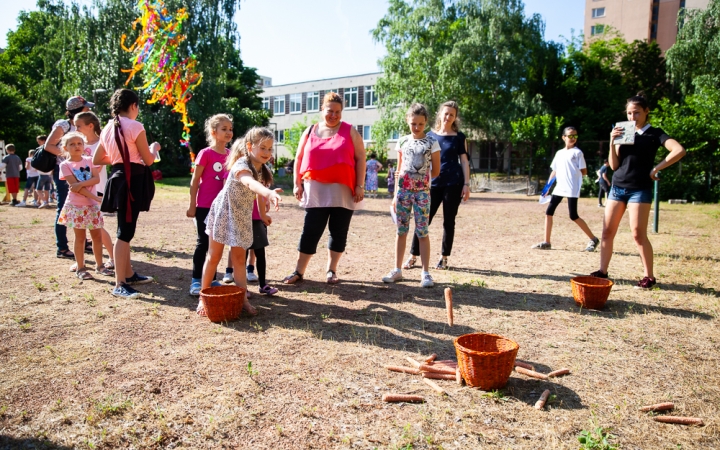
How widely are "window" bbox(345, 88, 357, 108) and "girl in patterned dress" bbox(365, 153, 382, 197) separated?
3098 cm

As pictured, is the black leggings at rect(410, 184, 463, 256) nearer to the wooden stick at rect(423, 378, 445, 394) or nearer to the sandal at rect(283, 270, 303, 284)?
the sandal at rect(283, 270, 303, 284)

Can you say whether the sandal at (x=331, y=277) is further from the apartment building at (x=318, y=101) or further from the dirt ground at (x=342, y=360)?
the apartment building at (x=318, y=101)

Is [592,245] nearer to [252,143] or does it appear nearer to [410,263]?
[410,263]

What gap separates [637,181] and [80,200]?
20.6 ft

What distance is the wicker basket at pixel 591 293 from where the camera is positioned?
484 cm

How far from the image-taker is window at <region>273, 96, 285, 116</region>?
196 ft

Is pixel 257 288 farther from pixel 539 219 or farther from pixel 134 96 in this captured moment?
pixel 539 219

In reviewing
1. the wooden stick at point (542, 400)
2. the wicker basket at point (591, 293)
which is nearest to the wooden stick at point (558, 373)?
the wooden stick at point (542, 400)

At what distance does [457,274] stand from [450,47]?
2761 cm

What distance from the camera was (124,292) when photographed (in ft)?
16.9

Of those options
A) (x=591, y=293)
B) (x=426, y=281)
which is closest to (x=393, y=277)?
(x=426, y=281)

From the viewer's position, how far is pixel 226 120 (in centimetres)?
521

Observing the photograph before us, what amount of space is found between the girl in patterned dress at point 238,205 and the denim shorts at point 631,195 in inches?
154

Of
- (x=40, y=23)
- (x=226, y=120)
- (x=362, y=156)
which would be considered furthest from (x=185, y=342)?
(x=40, y=23)
